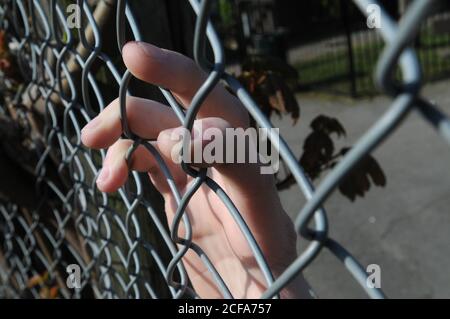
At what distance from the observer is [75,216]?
1.57m

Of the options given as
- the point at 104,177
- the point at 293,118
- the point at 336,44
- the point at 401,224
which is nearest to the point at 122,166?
the point at 104,177

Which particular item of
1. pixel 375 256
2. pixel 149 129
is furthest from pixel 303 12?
pixel 149 129

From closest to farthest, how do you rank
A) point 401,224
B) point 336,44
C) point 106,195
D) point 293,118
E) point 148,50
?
point 148,50
point 106,195
point 293,118
point 401,224
point 336,44

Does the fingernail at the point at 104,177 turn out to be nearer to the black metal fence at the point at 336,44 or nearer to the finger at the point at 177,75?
the finger at the point at 177,75

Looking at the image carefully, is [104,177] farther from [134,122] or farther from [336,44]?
[336,44]

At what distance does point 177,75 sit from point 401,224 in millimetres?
3365

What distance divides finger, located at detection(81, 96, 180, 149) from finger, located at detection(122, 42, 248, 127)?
1.9 inches

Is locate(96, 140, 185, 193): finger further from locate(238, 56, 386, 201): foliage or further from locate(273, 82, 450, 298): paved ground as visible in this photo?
locate(273, 82, 450, 298): paved ground

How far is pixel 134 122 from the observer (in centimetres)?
81

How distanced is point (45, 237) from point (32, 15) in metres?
1.08

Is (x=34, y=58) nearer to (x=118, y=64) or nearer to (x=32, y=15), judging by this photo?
(x=32, y=15)

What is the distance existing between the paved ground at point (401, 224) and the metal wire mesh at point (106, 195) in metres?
1.70

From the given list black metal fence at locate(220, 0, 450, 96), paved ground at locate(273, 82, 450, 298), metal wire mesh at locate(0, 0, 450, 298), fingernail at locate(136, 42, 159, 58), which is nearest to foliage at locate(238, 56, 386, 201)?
metal wire mesh at locate(0, 0, 450, 298)
